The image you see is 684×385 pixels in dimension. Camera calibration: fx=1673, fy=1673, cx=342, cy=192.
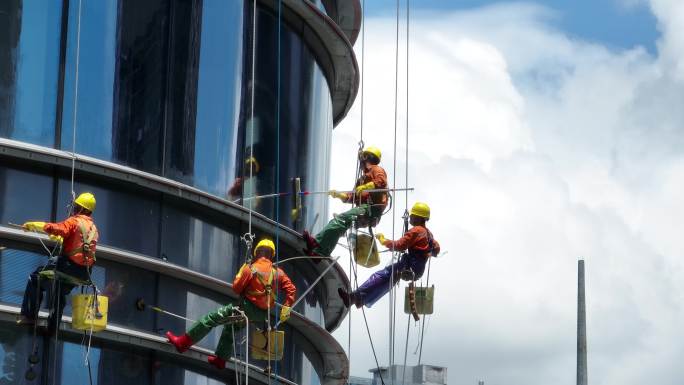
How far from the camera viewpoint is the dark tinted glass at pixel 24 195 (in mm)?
22297

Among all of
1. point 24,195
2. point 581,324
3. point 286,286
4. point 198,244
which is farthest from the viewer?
point 581,324

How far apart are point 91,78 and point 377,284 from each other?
6584 millimetres

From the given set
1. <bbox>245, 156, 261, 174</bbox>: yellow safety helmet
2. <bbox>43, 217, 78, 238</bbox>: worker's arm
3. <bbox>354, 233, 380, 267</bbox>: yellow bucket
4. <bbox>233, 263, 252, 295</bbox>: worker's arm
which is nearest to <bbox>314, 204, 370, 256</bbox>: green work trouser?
<bbox>354, 233, 380, 267</bbox>: yellow bucket

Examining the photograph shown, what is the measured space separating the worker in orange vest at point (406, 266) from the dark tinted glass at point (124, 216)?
4.83 metres

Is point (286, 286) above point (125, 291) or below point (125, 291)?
above

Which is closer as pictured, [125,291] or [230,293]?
[125,291]

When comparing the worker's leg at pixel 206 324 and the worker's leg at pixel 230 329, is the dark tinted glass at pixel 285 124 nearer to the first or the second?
the worker's leg at pixel 230 329

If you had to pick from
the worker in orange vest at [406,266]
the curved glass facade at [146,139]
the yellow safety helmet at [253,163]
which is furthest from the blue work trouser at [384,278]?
the yellow safety helmet at [253,163]

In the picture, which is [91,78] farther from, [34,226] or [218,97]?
[34,226]

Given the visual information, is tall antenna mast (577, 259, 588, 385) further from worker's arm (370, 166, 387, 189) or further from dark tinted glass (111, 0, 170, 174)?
dark tinted glass (111, 0, 170, 174)

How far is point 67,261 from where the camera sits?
2200 cm

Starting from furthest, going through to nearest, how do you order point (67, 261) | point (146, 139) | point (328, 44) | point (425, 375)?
point (425, 375), point (328, 44), point (146, 139), point (67, 261)

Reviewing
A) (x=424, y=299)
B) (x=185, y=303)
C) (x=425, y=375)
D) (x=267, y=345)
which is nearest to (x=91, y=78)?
(x=185, y=303)

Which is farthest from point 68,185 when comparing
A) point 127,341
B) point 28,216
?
point 127,341
